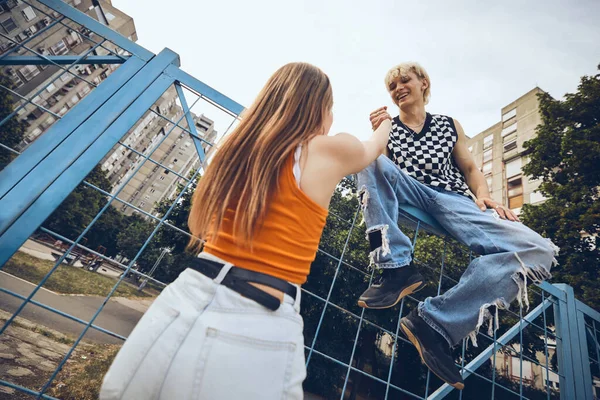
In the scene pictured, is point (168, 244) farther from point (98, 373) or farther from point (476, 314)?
point (476, 314)

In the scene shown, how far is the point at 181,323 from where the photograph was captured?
705 mm

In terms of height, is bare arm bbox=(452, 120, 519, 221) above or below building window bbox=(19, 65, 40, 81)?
below

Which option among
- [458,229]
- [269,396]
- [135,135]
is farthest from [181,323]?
[135,135]

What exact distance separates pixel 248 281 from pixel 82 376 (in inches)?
318

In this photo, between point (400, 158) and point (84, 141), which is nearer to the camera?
point (84, 141)

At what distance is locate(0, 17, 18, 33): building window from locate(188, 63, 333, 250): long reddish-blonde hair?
35875 mm

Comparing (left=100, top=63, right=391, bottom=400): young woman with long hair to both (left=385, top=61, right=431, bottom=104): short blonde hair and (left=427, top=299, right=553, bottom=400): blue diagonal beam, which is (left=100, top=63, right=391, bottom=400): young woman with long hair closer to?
(left=385, top=61, right=431, bottom=104): short blonde hair

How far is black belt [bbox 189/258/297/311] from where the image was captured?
2.52 feet

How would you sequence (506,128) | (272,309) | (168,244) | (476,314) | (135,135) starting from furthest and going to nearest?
(135,135) < (506,128) < (168,244) < (476,314) < (272,309)

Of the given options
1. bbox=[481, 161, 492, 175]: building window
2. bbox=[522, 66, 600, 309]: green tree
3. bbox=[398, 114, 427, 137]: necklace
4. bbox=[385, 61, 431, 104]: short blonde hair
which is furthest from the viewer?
bbox=[481, 161, 492, 175]: building window

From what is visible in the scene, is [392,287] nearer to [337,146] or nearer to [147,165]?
[337,146]

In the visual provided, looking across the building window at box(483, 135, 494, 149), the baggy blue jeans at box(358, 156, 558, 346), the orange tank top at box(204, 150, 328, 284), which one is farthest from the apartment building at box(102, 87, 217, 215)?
the orange tank top at box(204, 150, 328, 284)

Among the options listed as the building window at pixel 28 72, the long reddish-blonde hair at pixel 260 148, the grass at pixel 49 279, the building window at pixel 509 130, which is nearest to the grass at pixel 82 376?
the grass at pixel 49 279

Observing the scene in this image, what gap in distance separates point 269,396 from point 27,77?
137 ft
